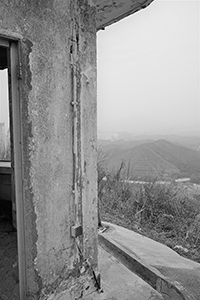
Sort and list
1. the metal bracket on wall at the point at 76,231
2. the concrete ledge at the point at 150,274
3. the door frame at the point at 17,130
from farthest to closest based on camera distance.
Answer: the concrete ledge at the point at 150,274
the metal bracket on wall at the point at 76,231
the door frame at the point at 17,130

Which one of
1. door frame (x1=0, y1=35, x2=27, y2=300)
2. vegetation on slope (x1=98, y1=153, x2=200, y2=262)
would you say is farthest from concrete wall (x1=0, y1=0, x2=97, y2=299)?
vegetation on slope (x1=98, y1=153, x2=200, y2=262)

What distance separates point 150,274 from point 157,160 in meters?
10.2

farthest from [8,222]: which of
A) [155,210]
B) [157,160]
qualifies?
[157,160]

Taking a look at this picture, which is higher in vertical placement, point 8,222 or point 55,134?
point 55,134

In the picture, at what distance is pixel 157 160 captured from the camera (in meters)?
12.7

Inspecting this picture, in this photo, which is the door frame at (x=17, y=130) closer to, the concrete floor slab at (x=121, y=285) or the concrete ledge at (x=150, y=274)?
the concrete floor slab at (x=121, y=285)

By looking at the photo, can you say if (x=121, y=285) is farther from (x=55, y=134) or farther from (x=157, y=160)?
(x=157, y=160)

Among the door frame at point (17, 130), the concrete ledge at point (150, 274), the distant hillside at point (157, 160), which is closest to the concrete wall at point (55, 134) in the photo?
the door frame at point (17, 130)

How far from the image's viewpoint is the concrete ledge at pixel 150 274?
2.62 m

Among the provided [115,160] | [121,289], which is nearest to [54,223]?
[121,289]

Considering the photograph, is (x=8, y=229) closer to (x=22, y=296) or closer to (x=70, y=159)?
(x=22, y=296)

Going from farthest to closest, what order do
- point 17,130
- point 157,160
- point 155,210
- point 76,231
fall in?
point 157,160
point 155,210
point 76,231
point 17,130

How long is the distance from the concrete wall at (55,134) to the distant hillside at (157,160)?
19.1 feet

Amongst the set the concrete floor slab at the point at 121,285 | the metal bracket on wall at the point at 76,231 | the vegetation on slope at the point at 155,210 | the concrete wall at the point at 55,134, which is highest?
the concrete wall at the point at 55,134
